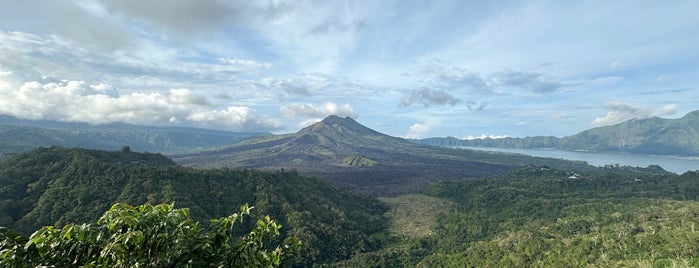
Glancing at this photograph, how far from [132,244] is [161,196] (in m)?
102

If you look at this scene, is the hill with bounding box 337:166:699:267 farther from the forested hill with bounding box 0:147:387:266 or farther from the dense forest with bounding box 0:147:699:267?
the forested hill with bounding box 0:147:387:266

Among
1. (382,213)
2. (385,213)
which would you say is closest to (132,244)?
(382,213)

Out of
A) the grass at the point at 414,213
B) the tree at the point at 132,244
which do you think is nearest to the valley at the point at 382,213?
the grass at the point at 414,213

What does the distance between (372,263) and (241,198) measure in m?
52.4

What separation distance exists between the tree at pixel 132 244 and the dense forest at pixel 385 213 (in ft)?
202

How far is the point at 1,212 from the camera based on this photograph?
7338 cm

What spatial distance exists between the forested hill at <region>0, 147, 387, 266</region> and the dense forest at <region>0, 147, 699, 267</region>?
36 centimetres

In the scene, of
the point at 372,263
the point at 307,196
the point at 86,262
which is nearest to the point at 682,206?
the point at 372,263

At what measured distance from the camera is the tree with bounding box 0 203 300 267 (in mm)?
5246

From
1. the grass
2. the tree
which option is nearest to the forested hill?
the grass

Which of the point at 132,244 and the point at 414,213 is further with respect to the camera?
the point at 414,213

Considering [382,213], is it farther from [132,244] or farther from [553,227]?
[132,244]

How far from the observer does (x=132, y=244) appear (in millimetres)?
5598

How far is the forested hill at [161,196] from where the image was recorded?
264 feet
